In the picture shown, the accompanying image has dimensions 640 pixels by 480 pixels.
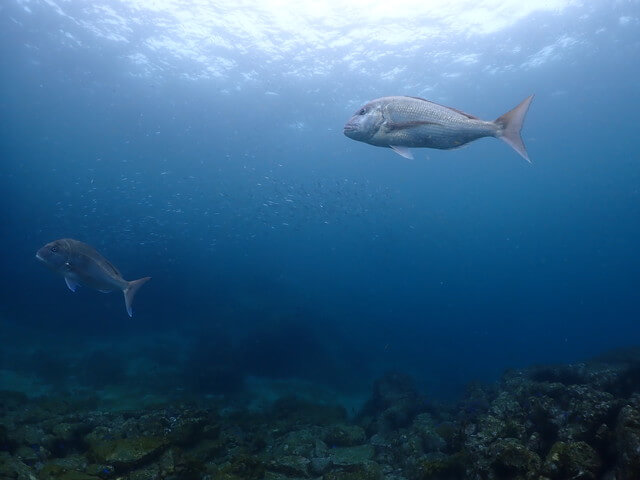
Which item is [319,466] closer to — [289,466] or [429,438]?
[289,466]

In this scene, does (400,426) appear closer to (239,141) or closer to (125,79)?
(125,79)

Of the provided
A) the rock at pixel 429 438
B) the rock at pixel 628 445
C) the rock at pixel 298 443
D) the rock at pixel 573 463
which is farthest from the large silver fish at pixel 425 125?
the rock at pixel 298 443

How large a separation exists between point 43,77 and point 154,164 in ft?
115

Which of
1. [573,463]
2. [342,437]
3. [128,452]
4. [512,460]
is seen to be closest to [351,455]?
[342,437]

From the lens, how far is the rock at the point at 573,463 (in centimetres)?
446

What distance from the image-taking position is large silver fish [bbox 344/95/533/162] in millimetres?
3768

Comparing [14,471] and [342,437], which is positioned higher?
[14,471]

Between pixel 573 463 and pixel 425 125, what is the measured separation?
4.36m

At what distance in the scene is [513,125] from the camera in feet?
12.3

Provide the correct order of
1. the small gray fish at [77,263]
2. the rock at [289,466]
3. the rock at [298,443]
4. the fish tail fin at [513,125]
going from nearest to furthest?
the fish tail fin at [513,125] → the small gray fish at [77,263] → the rock at [289,466] → the rock at [298,443]

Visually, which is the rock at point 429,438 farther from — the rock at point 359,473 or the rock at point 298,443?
the rock at point 298,443

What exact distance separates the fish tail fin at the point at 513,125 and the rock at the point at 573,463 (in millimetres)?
3693

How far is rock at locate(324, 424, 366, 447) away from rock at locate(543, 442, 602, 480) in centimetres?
619

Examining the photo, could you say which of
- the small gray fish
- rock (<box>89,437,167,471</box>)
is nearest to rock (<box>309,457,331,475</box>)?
rock (<box>89,437,167,471</box>)
